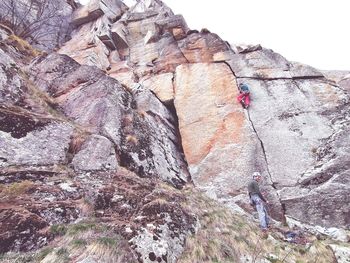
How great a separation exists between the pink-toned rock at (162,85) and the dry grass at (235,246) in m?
11.5

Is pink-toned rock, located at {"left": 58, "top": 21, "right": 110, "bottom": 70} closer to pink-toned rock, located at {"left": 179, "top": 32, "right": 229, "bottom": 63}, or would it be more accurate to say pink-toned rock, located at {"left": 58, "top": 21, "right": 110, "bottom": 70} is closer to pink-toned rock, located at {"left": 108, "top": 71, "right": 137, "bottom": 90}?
pink-toned rock, located at {"left": 108, "top": 71, "right": 137, "bottom": 90}

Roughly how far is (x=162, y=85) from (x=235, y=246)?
15.5 m

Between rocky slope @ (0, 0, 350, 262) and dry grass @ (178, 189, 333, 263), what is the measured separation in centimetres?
11

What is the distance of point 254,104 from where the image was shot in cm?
1938

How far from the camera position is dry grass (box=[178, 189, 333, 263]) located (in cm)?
850

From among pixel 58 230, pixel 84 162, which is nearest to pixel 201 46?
pixel 84 162

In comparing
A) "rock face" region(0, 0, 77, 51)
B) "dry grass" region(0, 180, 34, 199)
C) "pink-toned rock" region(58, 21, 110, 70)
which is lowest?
"dry grass" region(0, 180, 34, 199)

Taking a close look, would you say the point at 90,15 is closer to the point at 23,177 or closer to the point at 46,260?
the point at 23,177

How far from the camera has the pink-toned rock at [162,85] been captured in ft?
71.2

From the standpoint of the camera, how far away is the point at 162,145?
1691 cm

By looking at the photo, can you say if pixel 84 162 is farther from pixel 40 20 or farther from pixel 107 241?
pixel 40 20

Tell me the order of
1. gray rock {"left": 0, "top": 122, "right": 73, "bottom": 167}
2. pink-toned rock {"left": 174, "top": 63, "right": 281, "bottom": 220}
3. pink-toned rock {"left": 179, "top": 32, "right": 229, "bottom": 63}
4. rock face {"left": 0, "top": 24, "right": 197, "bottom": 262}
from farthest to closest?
1. pink-toned rock {"left": 179, "top": 32, "right": 229, "bottom": 63}
2. pink-toned rock {"left": 174, "top": 63, "right": 281, "bottom": 220}
3. gray rock {"left": 0, "top": 122, "right": 73, "bottom": 167}
4. rock face {"left": 0, "top": 24, "right": 197, "bottom": 262}

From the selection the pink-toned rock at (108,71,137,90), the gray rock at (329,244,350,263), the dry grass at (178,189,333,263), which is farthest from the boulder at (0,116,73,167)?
the pink-toned rock at (108,71,137,90)

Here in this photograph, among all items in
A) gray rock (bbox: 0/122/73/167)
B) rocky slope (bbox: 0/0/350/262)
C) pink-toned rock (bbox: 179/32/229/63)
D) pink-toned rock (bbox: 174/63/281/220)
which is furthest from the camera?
pink-toned rock (bbox: 179/32/229/63)
